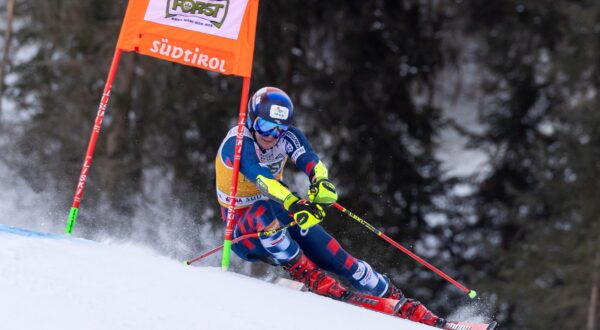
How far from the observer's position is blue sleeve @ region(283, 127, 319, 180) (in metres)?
6.93

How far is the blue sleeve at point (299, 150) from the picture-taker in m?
6.93

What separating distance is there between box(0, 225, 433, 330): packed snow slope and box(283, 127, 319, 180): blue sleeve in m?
1.37

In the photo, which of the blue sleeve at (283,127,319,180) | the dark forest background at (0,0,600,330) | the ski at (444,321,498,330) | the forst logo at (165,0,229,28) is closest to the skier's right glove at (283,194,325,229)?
the blue sleeve at (283,127,319,180)

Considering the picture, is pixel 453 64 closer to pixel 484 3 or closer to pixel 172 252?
pixel 484 3

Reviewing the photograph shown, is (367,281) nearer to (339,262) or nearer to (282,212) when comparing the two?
(339,262)

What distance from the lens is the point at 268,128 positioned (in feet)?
22.1

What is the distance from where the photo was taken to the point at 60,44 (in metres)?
17.5

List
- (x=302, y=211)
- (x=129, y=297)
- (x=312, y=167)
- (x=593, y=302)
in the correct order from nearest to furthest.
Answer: (x=129, y=297), (x=302, y=211), (x=312, y=167), (x=593, y=302)

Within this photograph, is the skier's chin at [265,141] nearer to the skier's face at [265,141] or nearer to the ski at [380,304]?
the skier's face at [265,141]

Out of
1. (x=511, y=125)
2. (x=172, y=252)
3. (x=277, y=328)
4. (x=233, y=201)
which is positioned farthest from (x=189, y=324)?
(x=511, y=125)

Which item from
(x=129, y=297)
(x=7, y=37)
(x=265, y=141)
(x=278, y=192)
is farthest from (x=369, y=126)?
(x=129, y=297)

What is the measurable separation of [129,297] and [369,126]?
12.7m

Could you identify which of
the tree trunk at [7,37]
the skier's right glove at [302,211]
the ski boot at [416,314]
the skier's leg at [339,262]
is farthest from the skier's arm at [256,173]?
the tree trunk at [7,37]

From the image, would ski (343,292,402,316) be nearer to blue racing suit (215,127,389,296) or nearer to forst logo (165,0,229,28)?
blue racing suit (215,127,389,296)
